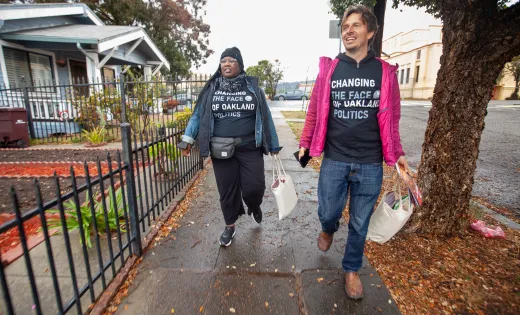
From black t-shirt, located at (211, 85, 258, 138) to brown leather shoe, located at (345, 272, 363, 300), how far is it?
1501 millimetres

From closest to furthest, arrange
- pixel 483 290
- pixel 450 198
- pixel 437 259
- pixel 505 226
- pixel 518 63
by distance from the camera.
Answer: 1. pixel 483 290
2. pixel 437 259
3. pixel 450 198
4. pixel 505 226
5. pixel 518 63

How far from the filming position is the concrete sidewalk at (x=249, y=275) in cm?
212

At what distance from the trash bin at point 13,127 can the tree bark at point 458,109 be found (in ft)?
29.4

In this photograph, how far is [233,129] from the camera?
2.72 m

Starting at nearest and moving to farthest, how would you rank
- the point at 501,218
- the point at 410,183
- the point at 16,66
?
the point at 410,183
the point at 501,218
the point at 16,66

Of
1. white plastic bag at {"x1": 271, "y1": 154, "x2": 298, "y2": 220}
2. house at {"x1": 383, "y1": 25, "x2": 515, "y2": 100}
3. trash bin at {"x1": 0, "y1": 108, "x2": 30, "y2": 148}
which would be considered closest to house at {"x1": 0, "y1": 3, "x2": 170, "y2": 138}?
trash bin at {"x1": 0, "y1": 108, "x2": 30, "y2": 148}

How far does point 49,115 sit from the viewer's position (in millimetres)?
8930

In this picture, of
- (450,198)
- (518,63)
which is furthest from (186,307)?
(518,63)

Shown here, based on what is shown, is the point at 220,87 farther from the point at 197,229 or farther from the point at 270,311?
the point at 270,311

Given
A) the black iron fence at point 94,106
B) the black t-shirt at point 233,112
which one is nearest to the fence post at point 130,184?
the black t-shirt at point 233,112

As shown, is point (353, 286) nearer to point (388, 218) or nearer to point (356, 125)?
point (388, 218)

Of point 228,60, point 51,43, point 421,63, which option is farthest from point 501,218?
point 421,63

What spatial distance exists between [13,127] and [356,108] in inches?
341

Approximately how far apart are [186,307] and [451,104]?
281 cm
